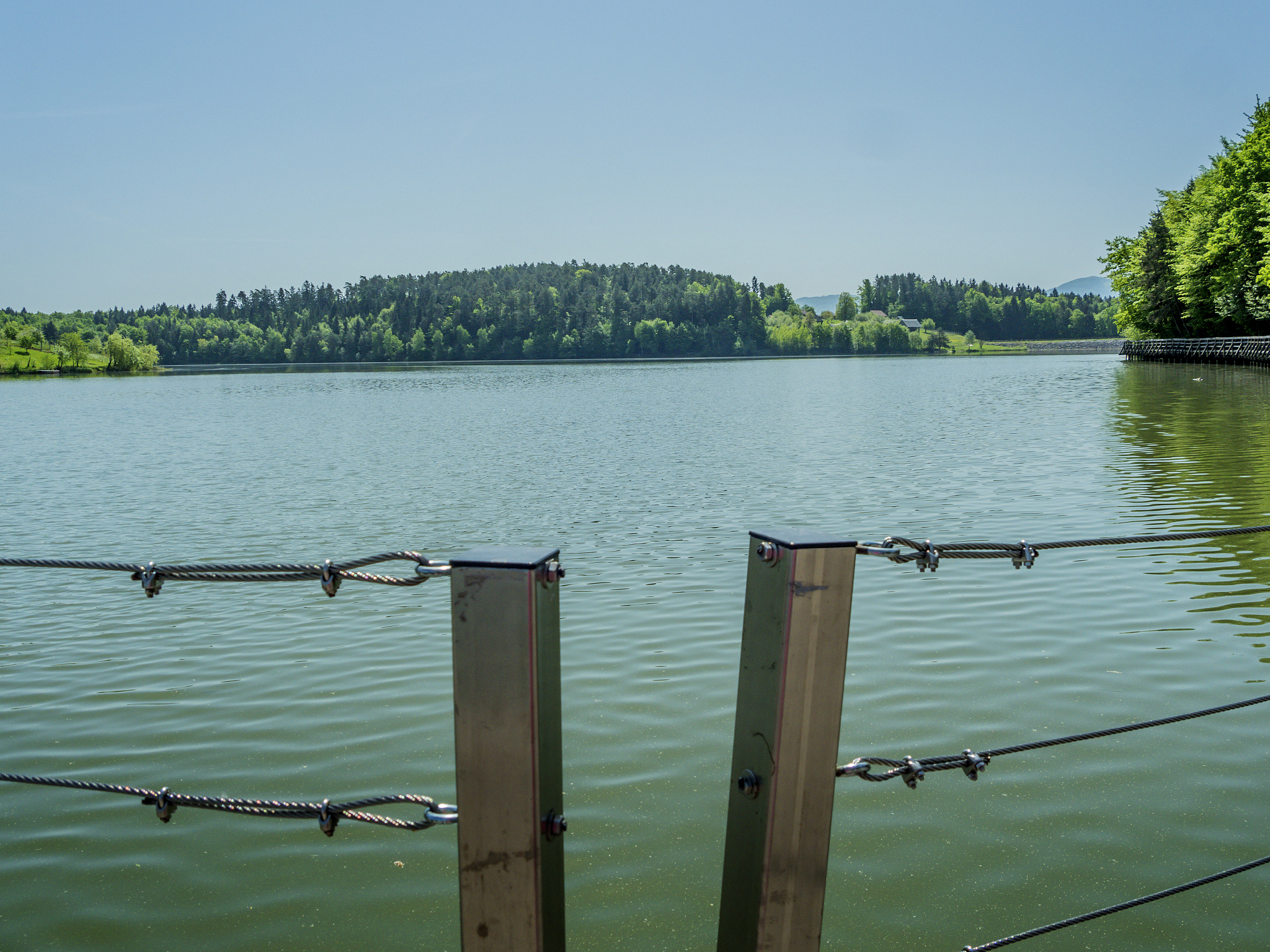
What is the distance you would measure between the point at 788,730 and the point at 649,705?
197 inches

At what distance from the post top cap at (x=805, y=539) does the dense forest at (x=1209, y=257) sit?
183 feet

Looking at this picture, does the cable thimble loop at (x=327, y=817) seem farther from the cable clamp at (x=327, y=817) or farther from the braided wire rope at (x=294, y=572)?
the braided wire rope at (x=294, y=572)

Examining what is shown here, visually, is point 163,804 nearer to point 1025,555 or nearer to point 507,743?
point 507,743

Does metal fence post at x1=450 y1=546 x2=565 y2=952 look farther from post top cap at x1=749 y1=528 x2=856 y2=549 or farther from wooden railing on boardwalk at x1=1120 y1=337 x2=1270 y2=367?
wooden railing on boardwalk at x1=1120 y1=337 x2=1270 y2=367

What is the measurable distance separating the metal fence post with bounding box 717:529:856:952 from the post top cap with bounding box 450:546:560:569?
519 mm

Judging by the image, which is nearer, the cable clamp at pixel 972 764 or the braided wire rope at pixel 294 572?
the braided wire rope at pixel 294 572

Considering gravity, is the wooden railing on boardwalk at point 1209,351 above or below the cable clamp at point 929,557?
below

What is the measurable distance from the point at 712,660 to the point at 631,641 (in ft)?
3.12

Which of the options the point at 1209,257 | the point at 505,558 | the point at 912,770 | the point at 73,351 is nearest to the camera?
the point at 505,558

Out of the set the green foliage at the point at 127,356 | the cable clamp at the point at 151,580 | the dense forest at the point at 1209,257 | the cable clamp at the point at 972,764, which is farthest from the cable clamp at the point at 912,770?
the green foliage at the point at 127,356

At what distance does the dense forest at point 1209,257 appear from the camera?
55938 mm

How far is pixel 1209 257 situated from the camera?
204ft

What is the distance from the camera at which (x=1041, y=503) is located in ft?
52.7

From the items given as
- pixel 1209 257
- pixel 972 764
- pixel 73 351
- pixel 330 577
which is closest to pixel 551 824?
pixel 330 577
